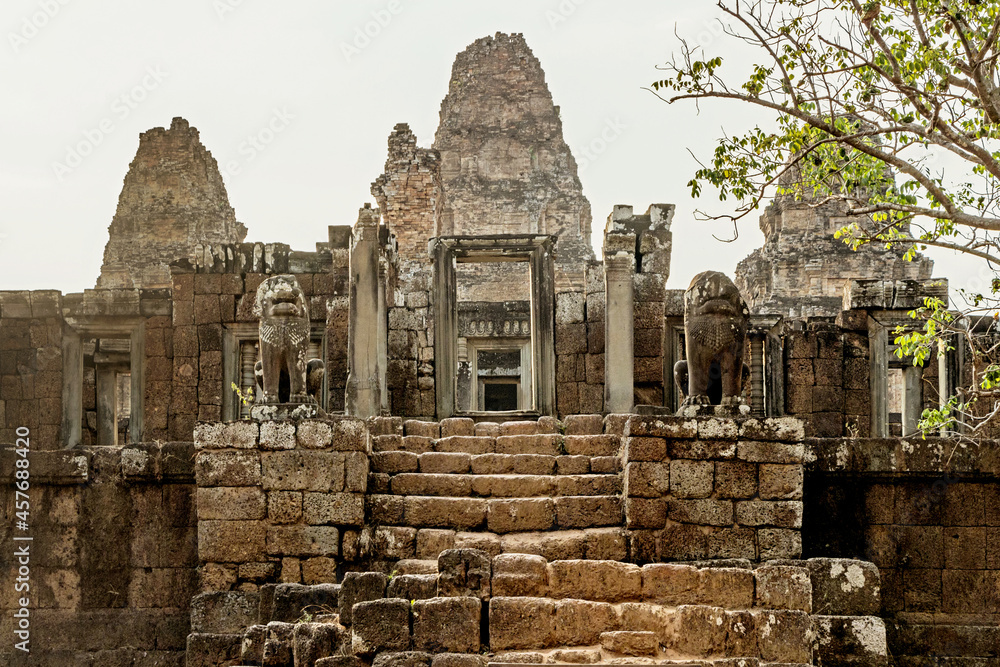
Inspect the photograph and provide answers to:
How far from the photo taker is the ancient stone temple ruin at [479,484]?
22.6 ft

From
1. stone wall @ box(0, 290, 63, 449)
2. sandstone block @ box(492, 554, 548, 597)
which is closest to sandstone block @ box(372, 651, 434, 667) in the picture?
sandstone block @ box(492, 554, 548, 597)

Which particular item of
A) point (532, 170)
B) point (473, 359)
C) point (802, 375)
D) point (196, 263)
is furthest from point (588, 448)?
point (532, 170)

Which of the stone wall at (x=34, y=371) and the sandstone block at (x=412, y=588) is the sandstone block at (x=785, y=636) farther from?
the stone wall at (x=34, y=371)

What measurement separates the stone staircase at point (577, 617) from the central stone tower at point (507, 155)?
68.0 feet

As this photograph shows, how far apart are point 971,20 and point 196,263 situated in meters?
9.98

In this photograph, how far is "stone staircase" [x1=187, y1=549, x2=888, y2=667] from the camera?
21.5 ft

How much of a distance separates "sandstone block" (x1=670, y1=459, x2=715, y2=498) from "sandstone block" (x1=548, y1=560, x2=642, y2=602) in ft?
3.72

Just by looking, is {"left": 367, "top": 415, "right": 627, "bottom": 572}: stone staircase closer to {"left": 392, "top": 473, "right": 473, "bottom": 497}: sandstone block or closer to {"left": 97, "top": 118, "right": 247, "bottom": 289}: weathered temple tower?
{"left": 392, "top": 473, "right": 473, "bottom": 497}: sandstone block

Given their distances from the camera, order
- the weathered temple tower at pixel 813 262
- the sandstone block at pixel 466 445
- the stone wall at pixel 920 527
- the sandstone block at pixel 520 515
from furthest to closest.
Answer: the weathered temple tower at pixel 813 262, the sandstone block at pixel 466 445, the stone wall at pixel 920 527, the sandstone block at pixel 520 515

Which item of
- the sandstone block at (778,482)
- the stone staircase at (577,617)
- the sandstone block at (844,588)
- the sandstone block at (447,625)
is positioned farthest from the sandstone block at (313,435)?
the sandstone block at (844,588)

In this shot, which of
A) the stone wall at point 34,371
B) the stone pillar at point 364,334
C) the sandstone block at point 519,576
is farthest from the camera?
the stone wall at point 34,371

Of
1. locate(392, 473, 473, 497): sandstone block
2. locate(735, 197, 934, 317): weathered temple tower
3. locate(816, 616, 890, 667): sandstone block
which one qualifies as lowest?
locate(816, 616, 890, 667): sandstone block

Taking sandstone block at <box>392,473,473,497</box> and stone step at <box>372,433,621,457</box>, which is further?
stone step at <box>372,433,621,457</box>

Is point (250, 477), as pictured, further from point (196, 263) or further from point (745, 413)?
point (196, 263)
